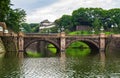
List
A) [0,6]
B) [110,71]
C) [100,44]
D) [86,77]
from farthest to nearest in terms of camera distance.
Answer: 1. [100,44]
2. [0,6]
3. [110,71]
4. [86,77]

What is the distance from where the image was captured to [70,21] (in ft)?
587

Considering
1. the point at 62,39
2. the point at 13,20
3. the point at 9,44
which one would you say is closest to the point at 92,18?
the point at 13,20

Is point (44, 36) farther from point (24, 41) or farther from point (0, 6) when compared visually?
point (0, 6)

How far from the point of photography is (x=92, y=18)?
6905 inches

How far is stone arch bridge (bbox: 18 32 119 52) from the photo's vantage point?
88.7 m

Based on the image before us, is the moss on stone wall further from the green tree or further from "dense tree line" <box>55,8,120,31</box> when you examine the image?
"dense tree line" <box>55,8,120,31</box>

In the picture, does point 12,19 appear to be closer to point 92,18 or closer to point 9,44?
point 9,44

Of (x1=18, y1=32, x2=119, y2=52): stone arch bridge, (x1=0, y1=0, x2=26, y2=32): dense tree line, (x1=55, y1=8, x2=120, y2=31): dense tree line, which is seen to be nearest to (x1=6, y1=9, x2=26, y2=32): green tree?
(x1=0, y1=0, x2=26, y2=32): dense tree line

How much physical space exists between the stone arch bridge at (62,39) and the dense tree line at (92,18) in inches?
2706

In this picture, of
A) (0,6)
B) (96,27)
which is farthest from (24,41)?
(96,27)

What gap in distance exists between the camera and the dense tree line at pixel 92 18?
6599 inches

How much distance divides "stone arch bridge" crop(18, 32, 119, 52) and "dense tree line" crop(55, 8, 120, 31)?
6874 cm

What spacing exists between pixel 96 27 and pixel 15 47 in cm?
7528

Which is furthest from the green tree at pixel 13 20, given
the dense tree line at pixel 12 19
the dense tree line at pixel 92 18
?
the dense tree line at pixel 92 18
